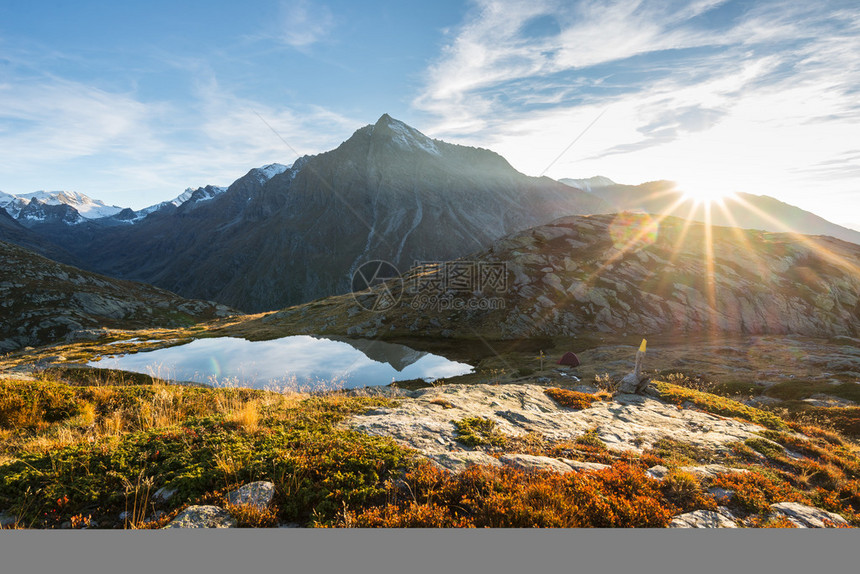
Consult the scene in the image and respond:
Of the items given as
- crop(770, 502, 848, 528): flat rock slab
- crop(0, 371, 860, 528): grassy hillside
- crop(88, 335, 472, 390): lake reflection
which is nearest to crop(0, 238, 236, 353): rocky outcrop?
crop(88, 335, 472, 390): lake reflection

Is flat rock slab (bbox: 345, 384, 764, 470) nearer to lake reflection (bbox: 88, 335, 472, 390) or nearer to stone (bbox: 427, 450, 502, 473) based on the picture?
stone (bbox: 427, 450, 502, 473)

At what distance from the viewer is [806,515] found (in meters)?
7.54

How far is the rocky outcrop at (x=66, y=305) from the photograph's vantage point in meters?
98.0

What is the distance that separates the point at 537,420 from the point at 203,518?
1190 centimetres

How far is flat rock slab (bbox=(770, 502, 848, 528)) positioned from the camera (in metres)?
7.28

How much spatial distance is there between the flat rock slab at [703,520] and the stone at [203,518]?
8.13 metres

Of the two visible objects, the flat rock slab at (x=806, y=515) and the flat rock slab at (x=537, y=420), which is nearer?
the flat rock slab at (x=806, y=515)

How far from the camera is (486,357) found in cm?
4325

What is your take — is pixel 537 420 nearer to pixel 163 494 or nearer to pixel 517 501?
pixel 517 501

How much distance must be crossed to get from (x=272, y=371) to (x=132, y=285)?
539 feet

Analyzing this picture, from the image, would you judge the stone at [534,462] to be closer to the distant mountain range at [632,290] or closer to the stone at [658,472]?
the stone at [658,472]

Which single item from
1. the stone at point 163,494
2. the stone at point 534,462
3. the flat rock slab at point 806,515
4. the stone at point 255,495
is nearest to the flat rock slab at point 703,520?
the flat rock slab at point 806,515

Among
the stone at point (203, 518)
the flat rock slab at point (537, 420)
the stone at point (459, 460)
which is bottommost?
the flat rock slab at point (537, 420)

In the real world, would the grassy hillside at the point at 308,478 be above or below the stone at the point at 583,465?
above
